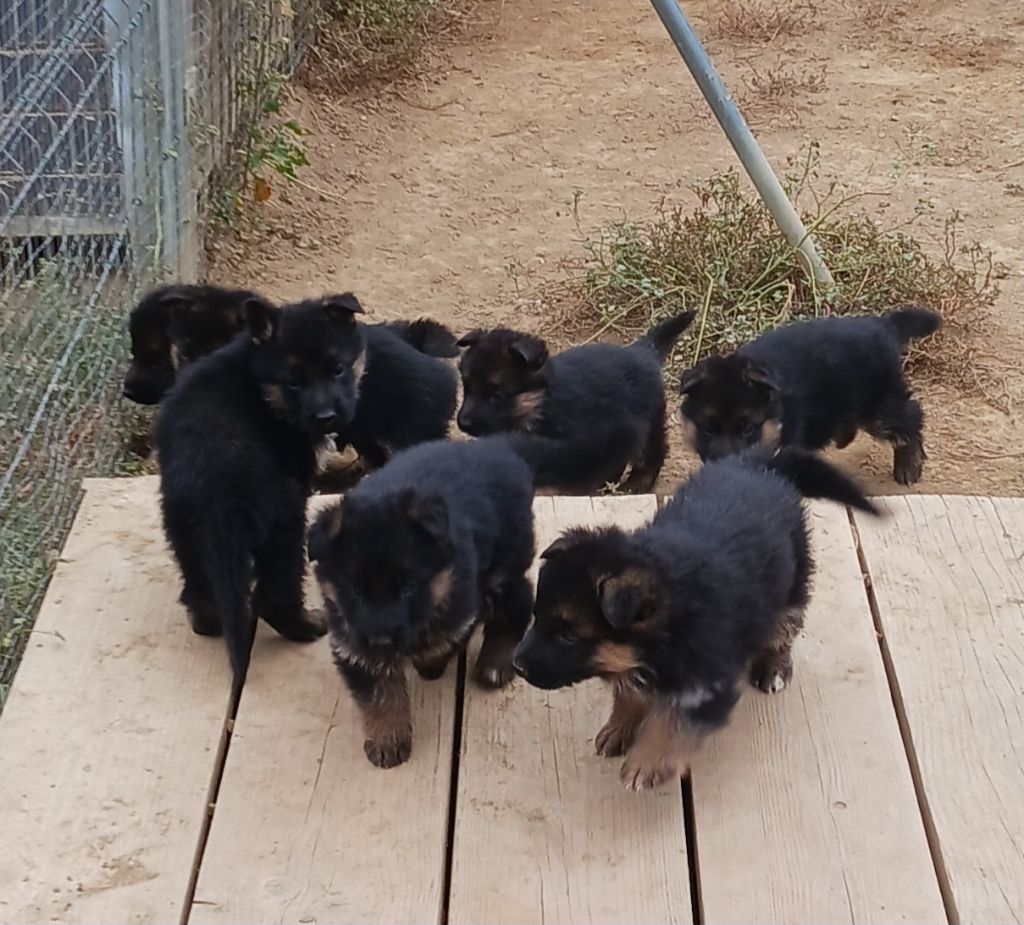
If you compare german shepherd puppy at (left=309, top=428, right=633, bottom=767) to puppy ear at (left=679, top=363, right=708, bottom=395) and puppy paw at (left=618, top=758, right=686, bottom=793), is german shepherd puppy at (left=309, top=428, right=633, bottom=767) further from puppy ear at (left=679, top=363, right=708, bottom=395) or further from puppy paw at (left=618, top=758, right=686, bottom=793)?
puppy ear at (left=679, top=363, right=708, bottom=395)

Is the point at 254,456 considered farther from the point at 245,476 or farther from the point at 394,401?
the point at 394,401

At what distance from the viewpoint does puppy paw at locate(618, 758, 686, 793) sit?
139 inches

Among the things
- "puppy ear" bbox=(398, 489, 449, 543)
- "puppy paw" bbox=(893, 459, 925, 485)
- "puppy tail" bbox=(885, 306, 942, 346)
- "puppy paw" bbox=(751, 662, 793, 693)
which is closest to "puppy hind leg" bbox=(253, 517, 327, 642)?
"puppy ear" bbox=(398, 489, 449, 543)

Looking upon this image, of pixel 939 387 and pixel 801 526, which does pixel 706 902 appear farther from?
pixel 939 387

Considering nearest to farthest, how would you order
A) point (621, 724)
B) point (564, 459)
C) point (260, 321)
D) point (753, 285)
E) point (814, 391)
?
point (621, 724), point (564, 459), point (260, 321), point (814, 391), point (753, 285)

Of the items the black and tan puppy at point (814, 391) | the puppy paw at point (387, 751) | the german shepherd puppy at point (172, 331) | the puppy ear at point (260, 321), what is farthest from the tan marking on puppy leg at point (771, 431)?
the puppy paw at point (387, 751)

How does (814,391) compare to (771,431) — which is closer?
(771,431)

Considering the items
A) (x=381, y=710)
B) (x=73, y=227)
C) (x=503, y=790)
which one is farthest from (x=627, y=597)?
(x=73, y=227)

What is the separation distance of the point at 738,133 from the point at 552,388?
1.80 meters

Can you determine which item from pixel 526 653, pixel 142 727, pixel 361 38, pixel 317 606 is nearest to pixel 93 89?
pixel 317 606

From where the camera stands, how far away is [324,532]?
3.67 meters

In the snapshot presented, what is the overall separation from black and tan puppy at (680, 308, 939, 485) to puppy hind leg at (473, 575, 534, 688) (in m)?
1.70

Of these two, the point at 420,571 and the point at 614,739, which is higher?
the point at 420,571

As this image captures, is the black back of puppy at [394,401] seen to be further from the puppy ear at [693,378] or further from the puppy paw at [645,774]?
the puppy paw at [645,774]
